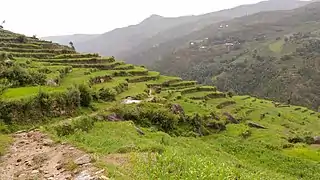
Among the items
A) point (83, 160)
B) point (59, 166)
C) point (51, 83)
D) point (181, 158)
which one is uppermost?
point (181, 158)

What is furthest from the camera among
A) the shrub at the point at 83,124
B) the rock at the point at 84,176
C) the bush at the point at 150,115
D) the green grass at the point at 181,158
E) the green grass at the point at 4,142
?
the bush at the point at 150,115

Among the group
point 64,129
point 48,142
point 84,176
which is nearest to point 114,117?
point 64,129

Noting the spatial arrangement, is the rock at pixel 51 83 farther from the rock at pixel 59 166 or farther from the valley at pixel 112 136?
the rock at pixel 59 166

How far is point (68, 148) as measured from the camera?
21781mm

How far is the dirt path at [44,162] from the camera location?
1706 cm

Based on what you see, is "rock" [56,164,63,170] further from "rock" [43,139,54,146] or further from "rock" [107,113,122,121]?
"rock" [107,113,122,121]

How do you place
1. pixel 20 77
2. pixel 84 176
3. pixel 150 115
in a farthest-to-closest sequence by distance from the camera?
pixel 20 77 < pixel 150 115 < pixel 84 176

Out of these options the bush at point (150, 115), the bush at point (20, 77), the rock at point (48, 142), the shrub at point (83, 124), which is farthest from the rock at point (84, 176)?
the bush at point (20, 77)

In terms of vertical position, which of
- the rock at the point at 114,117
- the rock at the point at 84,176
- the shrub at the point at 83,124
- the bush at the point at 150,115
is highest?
the rock at the point at 84,176

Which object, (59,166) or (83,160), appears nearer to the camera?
(83,160)

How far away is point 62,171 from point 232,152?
17453 millimetres

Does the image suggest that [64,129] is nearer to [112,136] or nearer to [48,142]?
[48,142]

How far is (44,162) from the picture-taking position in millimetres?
20375

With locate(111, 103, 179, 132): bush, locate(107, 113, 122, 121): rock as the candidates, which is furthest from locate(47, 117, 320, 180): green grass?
locate(111, 103, 179, 132): bush
